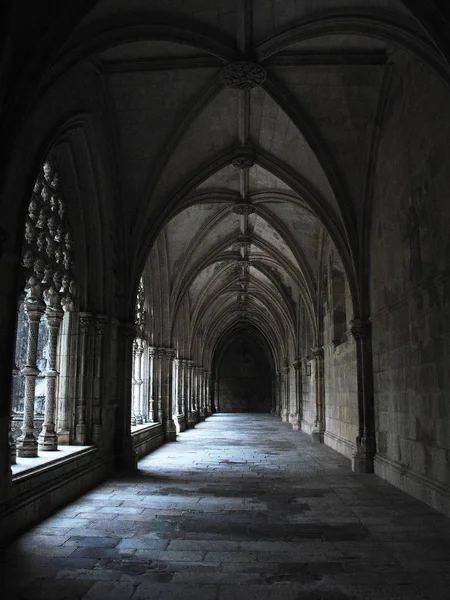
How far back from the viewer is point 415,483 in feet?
22.0

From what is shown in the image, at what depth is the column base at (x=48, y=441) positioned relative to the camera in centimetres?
689

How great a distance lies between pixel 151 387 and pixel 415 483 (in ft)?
28.1

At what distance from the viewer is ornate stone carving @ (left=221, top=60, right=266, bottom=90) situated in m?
7.09

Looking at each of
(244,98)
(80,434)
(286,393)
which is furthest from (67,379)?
(286,393)

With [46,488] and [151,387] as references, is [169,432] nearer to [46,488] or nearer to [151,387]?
[151,387]

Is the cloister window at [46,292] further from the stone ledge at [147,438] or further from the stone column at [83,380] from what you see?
the stone ledge at [147,438]

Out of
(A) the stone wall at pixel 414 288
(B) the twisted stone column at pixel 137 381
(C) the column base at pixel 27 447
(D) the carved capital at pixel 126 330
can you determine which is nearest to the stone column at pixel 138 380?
(B) the twisted stone column at pixel 137 381

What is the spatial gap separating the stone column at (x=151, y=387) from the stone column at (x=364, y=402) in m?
6.30

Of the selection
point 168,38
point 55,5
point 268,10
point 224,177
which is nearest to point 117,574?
point 55,5

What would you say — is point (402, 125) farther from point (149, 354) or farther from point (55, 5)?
point (149, 354)

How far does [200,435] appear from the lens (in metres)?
16.7

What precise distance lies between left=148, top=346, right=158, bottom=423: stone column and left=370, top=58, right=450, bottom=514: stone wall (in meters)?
6.80

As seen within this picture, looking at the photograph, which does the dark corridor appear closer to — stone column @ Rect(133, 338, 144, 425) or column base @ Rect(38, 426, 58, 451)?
stone column @ Rect(133, 338, 144, 425)

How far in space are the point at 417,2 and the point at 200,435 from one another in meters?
14.1
